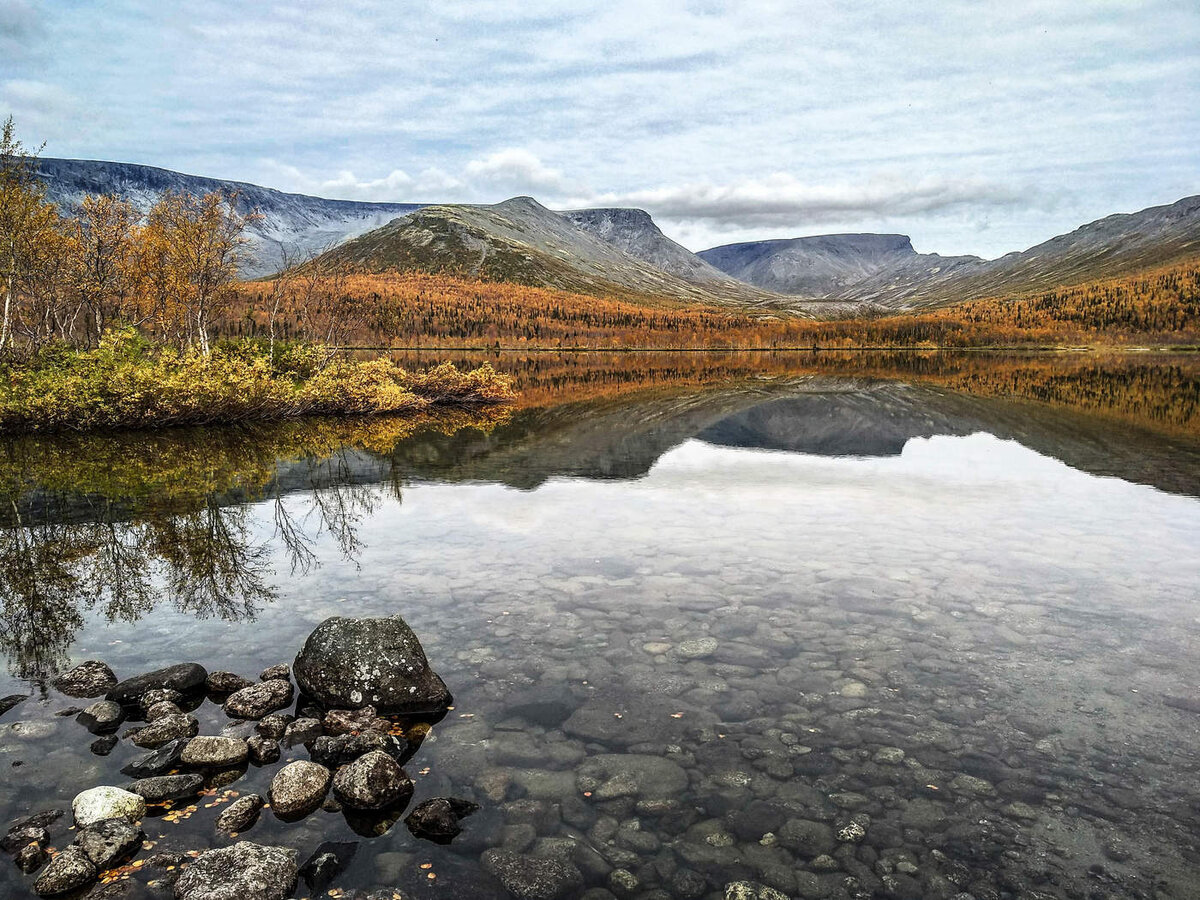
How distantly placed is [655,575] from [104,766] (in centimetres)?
1024

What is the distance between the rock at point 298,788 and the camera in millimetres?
7910

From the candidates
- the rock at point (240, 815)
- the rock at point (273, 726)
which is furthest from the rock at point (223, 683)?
the rock at point (240, 815)

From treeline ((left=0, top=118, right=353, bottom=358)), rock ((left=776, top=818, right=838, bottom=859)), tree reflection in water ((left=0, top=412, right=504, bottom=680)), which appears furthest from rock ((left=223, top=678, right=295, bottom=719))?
treeline ((left=0, top=118, right=353, bottom=358))

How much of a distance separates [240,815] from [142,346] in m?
44.6

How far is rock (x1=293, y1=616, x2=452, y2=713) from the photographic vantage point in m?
10.2

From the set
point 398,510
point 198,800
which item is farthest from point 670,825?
point 398,510

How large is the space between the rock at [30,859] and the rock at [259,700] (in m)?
2.93

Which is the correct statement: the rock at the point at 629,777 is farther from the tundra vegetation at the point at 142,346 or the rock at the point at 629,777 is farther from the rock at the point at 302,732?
the tundra vegetation at the point at 142,346

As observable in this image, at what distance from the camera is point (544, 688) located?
417 inches

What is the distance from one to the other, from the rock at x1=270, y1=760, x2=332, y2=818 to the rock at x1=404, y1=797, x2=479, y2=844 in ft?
3.85

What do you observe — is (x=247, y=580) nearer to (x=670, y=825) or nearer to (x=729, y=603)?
(x=729, y=603)

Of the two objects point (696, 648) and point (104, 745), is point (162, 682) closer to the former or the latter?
point (104, 745)

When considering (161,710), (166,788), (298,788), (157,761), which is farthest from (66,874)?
(161,710)

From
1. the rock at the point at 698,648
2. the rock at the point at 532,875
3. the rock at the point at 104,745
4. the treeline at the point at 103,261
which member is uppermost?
the treeline at the point at 103,261
